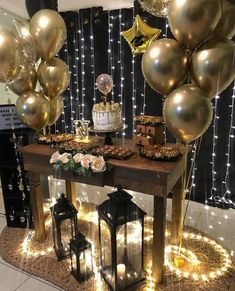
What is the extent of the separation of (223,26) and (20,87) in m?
1.22

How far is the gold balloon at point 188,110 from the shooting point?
1.03 meters

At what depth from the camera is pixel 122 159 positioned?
4.86ft

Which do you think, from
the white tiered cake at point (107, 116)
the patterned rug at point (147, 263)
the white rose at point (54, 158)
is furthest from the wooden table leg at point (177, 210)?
the white rose at point (54, 158)

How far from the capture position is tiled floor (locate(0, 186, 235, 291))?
63.6 inches

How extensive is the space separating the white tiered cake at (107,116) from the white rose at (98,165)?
0.91 ft

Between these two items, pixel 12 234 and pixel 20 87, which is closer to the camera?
pixel 20 87

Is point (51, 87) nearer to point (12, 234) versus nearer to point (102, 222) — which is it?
point (102, 222)

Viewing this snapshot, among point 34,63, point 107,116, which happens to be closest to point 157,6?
point 107,116

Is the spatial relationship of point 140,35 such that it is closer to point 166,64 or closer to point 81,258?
point 166,64

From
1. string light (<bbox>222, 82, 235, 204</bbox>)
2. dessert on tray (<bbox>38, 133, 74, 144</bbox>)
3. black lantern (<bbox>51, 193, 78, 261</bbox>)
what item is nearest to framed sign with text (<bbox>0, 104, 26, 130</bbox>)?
dessert on tray (<bbox>38, 133, 74, 144</bbox>)

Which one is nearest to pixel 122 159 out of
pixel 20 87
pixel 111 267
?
pixel 111 267

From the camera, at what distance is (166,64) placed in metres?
1.04

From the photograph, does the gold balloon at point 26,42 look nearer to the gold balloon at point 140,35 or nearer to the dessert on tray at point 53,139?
the dessert on tray at point 53,139

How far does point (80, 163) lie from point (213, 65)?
0.85m
